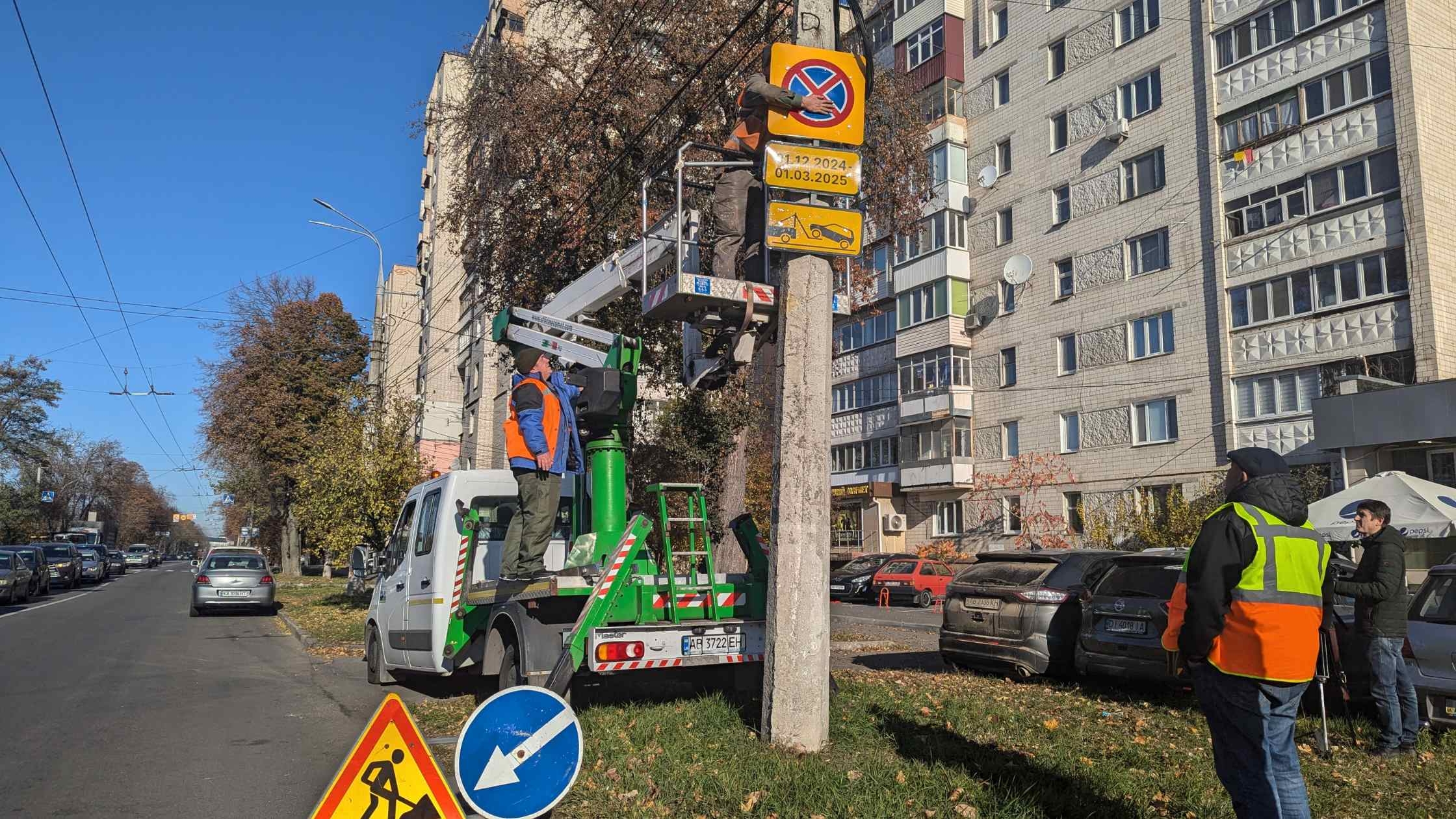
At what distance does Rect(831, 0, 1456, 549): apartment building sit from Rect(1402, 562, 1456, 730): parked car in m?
9.15

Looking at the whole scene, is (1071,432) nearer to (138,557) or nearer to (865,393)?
(865,393)

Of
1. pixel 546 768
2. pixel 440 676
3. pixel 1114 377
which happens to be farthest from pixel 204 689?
pixel 1114 377

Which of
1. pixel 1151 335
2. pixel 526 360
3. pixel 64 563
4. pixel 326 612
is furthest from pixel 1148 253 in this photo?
pixel 64 563

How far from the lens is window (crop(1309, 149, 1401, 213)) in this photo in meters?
25.2

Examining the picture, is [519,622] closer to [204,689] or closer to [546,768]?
[546,768]

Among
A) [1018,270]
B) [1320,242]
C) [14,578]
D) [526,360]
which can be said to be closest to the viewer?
[526,360]

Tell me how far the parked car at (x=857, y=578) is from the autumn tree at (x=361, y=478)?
13585 mm

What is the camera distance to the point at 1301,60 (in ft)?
90.0

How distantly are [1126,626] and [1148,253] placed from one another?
25.7m

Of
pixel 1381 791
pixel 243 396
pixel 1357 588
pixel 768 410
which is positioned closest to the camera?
pixel 1381 791

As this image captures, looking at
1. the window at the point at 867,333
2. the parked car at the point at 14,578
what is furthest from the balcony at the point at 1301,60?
the parked car at the point at 14,578

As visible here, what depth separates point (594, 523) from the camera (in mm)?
8078

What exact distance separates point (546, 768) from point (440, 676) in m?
8.48

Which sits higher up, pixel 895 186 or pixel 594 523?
pixel 895 186
